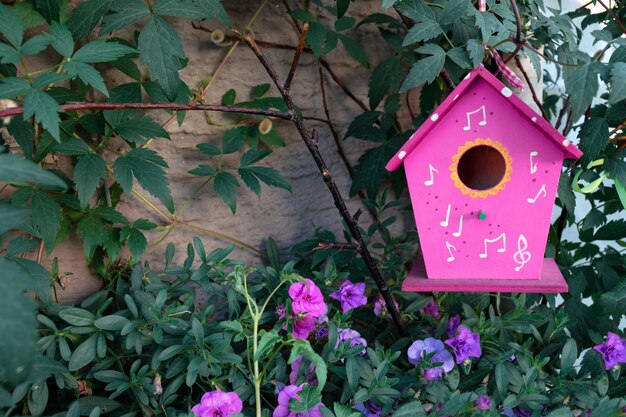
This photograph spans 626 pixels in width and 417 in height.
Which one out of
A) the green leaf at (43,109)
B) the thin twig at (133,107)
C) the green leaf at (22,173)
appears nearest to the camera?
the green leaf at (22,173)

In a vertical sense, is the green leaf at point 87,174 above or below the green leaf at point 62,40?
below

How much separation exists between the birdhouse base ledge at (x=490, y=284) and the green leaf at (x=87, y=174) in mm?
648

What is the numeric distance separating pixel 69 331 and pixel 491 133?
909 mm

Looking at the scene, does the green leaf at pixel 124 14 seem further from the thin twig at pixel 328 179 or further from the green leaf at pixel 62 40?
the thin twig at pixel 328 179

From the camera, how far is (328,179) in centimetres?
131

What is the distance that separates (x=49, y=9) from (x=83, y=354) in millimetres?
666

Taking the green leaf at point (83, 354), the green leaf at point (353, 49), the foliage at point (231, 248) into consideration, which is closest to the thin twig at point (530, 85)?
the foliage at point (231, 248)

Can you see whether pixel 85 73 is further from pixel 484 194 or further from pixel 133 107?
Result: pixel 484 194

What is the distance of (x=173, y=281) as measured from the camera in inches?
58.7

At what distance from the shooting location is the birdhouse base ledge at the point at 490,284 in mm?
1186

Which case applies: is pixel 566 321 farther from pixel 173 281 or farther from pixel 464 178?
pixel 173 281

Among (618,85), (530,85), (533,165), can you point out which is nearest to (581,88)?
(618,85)

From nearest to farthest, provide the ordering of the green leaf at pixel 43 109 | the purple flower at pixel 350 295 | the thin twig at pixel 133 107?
the green leaf at pixel 43 109 → the thin twig at pixel 133 107 → the purple flower at pixel 350 295

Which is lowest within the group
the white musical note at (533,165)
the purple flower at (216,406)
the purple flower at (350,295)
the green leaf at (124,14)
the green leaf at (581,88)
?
the purple flower at (216,406)
